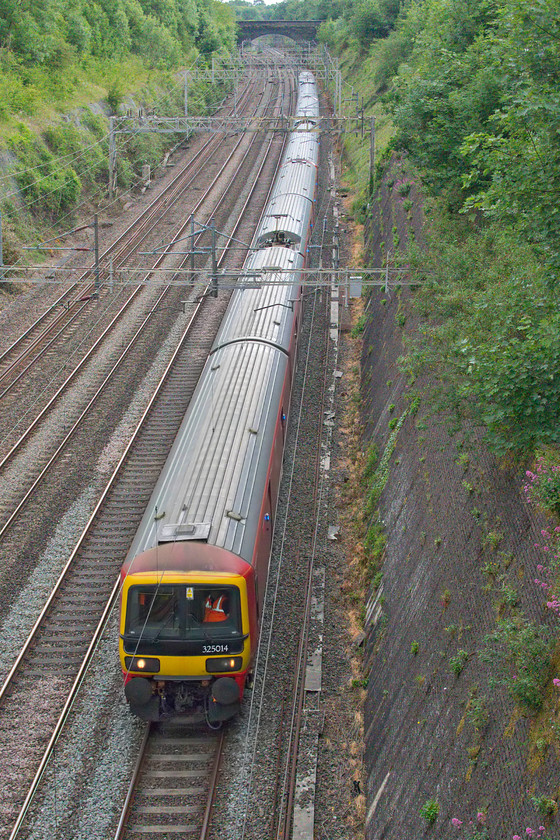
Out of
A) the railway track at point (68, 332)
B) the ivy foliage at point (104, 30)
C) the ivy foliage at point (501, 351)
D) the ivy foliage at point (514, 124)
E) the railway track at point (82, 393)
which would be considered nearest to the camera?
the ivy foliage at point (501, 351)

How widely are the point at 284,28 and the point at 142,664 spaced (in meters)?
100.0

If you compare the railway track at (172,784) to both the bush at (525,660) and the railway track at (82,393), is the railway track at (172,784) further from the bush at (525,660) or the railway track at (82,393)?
the railway track at (82,393)

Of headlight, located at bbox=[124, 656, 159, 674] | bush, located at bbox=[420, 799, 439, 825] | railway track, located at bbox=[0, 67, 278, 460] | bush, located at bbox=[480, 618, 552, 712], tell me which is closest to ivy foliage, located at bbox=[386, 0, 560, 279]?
bush, located at bbox=[480, 618, 552, 712]

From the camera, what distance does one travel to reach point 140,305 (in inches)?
1077

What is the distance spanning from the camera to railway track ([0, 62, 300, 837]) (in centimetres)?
1180

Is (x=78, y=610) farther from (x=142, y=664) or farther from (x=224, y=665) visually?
(x=224, y=665)

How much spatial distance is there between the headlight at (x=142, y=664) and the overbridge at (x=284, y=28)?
97487 millimetres

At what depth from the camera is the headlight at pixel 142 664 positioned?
1141 centimetres

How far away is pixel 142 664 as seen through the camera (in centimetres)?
1144

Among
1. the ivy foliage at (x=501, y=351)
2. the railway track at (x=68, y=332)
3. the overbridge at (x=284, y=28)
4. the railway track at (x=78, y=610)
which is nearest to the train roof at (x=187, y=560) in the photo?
the railway track at (x=78, y=610)

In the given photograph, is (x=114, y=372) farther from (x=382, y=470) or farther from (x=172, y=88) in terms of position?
(x=172, y=88)

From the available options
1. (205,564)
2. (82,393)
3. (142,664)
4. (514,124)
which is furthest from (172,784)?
(82,393)

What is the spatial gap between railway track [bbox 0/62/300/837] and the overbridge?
88.5m

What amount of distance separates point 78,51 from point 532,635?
49.5 meters
